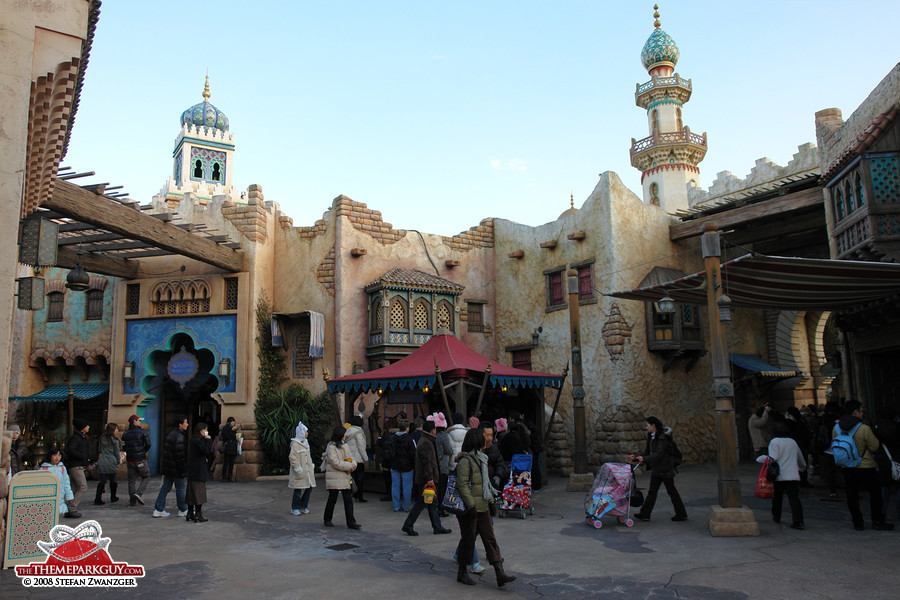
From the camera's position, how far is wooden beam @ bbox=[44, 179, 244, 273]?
40.2 feet

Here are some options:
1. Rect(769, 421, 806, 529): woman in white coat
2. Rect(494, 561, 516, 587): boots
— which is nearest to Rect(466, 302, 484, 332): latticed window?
Rect(769, 421, 806, 529): woman in white coat

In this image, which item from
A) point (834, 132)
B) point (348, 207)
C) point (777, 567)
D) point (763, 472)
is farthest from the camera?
point (348, 207)

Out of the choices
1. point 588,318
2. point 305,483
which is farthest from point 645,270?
point 305,483

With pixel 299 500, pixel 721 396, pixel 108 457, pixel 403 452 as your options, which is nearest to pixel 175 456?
pixel 299 500

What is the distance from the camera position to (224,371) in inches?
669

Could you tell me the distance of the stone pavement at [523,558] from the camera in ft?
19.5

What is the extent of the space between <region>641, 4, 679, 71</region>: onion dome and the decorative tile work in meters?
27.5

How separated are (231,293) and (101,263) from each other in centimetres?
317

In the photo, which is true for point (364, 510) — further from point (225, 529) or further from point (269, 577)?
point (269, 577)

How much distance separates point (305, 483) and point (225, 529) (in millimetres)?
1354

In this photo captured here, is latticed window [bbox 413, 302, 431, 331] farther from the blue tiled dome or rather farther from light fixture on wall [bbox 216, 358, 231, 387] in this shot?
the blue tiled dome

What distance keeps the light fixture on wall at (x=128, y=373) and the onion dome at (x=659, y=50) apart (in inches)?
1169

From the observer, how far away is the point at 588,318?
671 inches

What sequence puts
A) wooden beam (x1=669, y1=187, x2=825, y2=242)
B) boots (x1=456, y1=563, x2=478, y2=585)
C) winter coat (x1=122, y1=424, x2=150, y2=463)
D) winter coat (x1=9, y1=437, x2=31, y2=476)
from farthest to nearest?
wooden beam (x1=669, y1=187, x2=825, y2=242)
winter coat (x1=122, y1=424, x2=150, y2=463)
winter coat (x1=9, y1=437, x2=31, y2=476)
boots (x1=456, y1=563, x2=478, y2=585)
